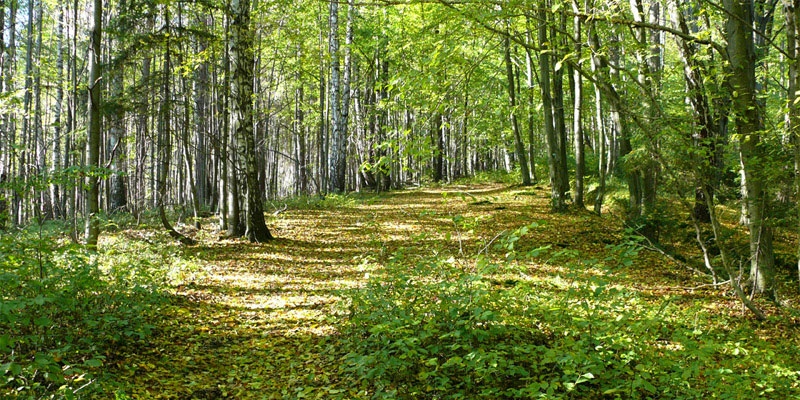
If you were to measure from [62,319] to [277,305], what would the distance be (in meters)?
2.62

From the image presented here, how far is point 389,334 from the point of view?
4.73 metres

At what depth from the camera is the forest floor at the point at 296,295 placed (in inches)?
174

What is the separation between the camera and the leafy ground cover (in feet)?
12.5

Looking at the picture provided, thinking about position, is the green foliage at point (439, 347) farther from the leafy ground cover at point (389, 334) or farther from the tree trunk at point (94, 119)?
the tree trunk at point (94, 119)

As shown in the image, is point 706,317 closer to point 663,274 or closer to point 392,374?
point 663,274

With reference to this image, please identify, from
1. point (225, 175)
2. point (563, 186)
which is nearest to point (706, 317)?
point (563, 186)

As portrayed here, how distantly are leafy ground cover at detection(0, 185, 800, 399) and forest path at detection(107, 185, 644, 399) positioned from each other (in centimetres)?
3

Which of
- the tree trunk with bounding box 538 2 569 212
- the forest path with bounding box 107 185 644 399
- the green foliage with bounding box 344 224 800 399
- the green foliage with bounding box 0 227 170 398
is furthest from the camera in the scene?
the tree trunk with bounding box 538 2 569 212

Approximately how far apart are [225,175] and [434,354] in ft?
28.7

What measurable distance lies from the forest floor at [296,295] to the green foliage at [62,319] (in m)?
0.21

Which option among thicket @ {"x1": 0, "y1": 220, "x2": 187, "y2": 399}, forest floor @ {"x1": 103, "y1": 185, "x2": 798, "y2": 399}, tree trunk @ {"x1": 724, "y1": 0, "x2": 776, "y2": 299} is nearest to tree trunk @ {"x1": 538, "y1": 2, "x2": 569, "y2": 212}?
forest floor @ {"x1": 103, "y1": 185, "x2": 798, "y2": 399}

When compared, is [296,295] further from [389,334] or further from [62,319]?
[62,319]

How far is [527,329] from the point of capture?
509 centimetres

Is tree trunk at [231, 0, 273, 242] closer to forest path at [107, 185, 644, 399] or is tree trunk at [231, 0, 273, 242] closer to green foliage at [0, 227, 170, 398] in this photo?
forest path at [107, 185, 644, 399]
